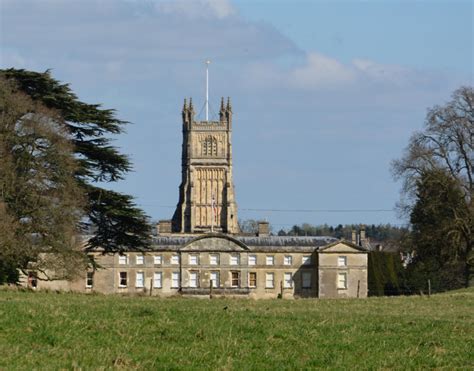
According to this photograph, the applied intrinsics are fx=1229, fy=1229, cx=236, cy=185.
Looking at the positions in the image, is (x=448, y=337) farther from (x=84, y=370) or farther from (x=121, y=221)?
(x=121, y=221)

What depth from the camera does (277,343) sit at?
18.9 meters

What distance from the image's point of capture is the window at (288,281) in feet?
315

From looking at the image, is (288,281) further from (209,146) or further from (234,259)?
(209,146)

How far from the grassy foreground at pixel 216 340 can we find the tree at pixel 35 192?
62.2ft

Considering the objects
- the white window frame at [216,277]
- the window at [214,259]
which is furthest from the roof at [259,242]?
the white window frame at [216,277]

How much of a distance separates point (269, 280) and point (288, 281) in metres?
1.53

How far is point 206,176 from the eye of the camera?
500 feet

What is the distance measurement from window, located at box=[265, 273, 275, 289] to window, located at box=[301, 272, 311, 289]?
230 centimetres

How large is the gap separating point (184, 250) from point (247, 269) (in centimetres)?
523

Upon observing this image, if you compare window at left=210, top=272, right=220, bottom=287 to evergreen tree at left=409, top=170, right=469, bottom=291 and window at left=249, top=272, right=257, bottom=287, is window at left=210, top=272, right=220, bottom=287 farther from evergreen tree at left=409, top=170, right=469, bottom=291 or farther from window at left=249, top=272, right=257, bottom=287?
evergreen tree at left=409, top=170, right=469, bottom=291

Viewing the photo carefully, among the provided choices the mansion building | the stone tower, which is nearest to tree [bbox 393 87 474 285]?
the mansion building

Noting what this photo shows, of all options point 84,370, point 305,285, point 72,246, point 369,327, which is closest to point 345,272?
point 305,285

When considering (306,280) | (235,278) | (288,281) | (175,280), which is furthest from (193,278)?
(306,280)

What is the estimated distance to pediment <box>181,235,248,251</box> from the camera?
95.8 metres
